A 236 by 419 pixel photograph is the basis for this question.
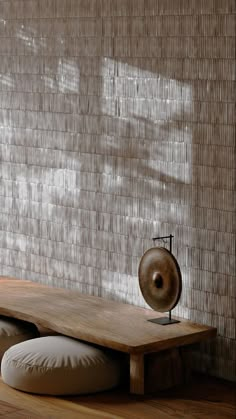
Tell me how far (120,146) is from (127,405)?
1.34m

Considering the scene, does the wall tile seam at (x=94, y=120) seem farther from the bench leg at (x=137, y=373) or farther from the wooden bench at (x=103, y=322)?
the bench leg at (x=137, y=373)

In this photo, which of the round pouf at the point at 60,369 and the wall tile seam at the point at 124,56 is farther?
the wall tile seam at the point at 124,56

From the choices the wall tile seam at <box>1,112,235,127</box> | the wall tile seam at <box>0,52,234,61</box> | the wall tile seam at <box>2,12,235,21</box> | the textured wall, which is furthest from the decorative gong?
the wall tile seam at <box>2,12,235,21</box>

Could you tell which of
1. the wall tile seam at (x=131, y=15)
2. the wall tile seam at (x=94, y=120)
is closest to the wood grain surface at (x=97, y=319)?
the wall tile seam at (x=94, y=120)

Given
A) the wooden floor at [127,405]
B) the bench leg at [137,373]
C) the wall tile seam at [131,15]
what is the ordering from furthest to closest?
the wall tile seam at [131,15] → the bench leg at [137,373] → the wooden floor at [127,405]

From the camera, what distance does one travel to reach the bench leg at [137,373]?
13.2 ft

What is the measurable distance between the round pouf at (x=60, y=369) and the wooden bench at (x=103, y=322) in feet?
0.28

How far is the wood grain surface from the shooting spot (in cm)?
405

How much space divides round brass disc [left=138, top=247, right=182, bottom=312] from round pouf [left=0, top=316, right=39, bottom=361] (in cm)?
64

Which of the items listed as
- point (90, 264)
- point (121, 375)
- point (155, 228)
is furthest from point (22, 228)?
point (121, 375)

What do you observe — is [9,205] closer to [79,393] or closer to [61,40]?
[61,40]

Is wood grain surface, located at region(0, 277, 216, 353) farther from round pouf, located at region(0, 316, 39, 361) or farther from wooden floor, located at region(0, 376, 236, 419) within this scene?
wooden floor, located at region(0, 376, 236, 419)

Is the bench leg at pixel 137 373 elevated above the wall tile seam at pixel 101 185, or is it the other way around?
the wall tile seam at pixel 101 185

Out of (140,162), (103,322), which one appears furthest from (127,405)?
(140,162)
